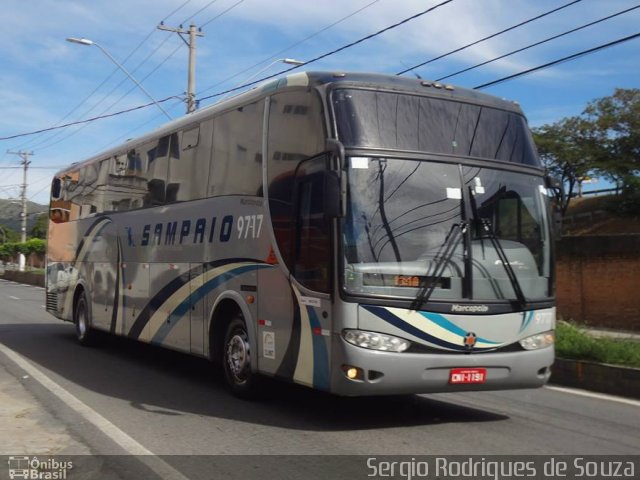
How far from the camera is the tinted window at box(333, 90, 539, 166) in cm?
705

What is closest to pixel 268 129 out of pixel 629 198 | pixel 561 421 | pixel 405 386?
pixel 405 386

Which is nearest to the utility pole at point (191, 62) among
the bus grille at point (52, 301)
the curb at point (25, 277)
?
the bus grille at point (52, 301)

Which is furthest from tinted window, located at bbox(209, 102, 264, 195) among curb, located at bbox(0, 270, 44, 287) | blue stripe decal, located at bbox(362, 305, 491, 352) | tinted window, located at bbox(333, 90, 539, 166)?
curb, located at bbox(0, 270, 44, 287)

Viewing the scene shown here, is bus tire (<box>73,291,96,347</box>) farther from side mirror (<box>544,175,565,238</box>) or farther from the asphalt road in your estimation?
side mirror (<box>544,175,565,238</box>)

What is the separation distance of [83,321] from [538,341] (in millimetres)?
9649

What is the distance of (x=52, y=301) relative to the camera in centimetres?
1638

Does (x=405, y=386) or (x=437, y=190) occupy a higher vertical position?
(x=437, y=190)

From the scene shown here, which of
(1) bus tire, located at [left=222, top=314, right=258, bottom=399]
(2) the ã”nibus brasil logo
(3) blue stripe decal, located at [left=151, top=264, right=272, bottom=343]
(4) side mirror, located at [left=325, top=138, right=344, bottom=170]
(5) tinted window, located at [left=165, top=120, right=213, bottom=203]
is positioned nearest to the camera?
(2) the ã”nibus brasil logo

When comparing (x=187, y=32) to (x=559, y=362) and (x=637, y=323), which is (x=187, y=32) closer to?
(x=637, y=323)

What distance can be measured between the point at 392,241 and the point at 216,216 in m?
3.12

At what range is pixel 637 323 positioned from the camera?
58.4ft

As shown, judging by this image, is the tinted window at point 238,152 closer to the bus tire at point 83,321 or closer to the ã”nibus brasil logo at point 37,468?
the ã”nibus brasil logo at point 37,468

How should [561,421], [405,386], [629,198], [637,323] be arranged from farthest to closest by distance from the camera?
[629,198] < [637,323] < [561,421] < [405,386]

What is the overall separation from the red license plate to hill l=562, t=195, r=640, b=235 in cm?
2958
